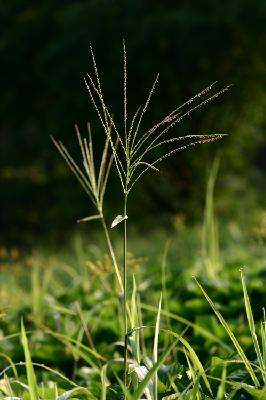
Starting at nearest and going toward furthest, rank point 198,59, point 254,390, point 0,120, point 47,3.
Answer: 1. point 254,390
2. point 198,59
3. point 47,3
4. point 0,120

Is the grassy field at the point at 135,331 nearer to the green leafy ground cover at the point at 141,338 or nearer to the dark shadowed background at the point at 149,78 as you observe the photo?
the green leafy ground cover at the point at 141,338

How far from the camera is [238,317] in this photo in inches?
119

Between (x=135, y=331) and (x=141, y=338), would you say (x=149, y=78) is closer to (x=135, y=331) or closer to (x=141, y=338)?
(x=141, y=338)

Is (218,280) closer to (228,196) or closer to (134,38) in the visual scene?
(134,38)

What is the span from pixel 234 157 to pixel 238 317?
11.3 meters

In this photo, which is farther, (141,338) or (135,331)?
(141,338)

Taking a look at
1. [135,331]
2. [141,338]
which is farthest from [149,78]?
[135,331]

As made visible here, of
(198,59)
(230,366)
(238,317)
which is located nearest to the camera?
(230,366)

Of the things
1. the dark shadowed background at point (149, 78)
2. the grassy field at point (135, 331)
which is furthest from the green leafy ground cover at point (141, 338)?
the dark shadowed background at point (149, 78)

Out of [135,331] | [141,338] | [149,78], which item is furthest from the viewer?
[149,78]

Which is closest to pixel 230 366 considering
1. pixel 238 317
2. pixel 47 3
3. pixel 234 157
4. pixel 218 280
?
pixel 238 317

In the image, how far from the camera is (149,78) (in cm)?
1264

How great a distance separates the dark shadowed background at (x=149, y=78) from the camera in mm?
11695

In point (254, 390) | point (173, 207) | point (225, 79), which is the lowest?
point (173, 207)
